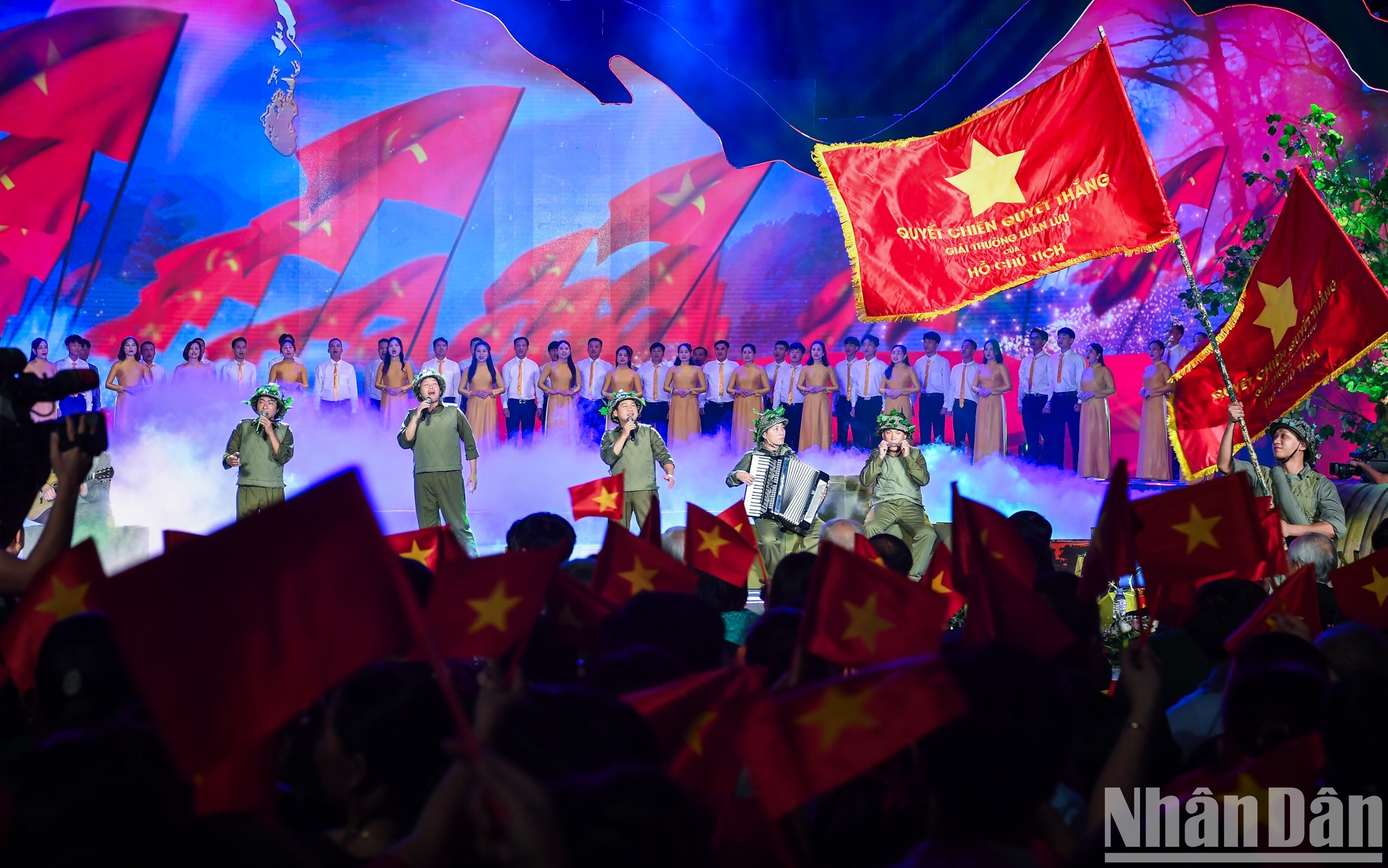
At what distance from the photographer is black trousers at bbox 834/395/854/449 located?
15.5 metres

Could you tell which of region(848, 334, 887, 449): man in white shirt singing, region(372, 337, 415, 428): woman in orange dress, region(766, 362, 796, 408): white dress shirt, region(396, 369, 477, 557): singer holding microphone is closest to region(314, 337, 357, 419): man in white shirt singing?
region(372, 337, 415, 428): woman in orange dress

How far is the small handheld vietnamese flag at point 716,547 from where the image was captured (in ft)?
15.4

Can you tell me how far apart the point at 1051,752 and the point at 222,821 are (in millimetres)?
A: 1140

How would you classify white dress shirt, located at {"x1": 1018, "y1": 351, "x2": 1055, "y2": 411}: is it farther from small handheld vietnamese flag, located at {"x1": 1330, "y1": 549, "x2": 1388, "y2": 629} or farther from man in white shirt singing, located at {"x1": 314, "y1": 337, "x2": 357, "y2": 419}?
small handheld vietnamese flag, located at {"x1": 1330, "y1": 549, "x2": 1388, "y2": 629}

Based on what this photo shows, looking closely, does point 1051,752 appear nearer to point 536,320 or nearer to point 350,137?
point 536,320

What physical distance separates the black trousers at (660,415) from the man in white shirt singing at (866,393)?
2.45 metres

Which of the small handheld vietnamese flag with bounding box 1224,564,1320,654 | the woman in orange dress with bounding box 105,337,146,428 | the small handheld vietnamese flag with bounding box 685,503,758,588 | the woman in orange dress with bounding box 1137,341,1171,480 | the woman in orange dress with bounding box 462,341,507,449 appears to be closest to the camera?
the small handheld vietnamese flag with bounding box 1224,564,1320,654

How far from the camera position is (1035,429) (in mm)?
15266

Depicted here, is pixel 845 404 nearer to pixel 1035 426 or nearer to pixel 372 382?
pixel 1035 426

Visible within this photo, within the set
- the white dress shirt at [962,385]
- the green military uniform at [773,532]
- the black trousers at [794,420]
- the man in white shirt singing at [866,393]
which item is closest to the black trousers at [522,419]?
the black trousers at [794,420]

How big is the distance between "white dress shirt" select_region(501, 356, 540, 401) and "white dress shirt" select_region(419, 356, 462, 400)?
2.01 ft

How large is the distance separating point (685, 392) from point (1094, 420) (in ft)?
17.5

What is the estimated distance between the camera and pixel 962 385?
15406mm

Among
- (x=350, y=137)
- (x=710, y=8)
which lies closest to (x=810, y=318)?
(x=710, y=8)
